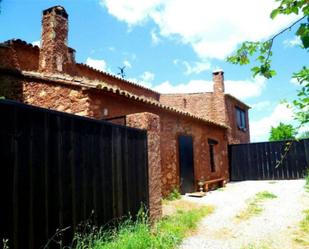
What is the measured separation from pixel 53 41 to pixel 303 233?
9.11m

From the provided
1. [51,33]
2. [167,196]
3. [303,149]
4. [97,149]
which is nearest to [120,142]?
[97,149]

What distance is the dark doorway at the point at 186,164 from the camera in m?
11.7

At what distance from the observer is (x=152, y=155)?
6.18 metres

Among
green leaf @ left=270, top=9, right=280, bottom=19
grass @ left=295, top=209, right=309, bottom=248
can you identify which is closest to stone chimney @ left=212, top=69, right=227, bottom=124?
grass @ left=295, top=209, right=309, bottom=248

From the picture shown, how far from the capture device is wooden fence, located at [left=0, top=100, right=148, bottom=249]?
3355 mm

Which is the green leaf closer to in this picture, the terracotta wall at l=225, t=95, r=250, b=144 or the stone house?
the stone house

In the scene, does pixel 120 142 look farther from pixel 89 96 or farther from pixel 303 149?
pixel 303 149

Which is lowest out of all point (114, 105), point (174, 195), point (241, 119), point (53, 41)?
point (174, 195)

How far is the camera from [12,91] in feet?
31.6

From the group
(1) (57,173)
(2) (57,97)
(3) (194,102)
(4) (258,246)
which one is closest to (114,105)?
(2) (57,97)

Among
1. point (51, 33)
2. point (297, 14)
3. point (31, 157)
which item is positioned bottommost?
point (31, 157)

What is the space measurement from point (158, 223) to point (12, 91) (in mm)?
6470

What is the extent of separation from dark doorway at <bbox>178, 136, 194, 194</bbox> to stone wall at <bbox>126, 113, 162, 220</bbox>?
545cm

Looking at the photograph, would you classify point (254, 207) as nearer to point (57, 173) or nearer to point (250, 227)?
point (250, 227)
